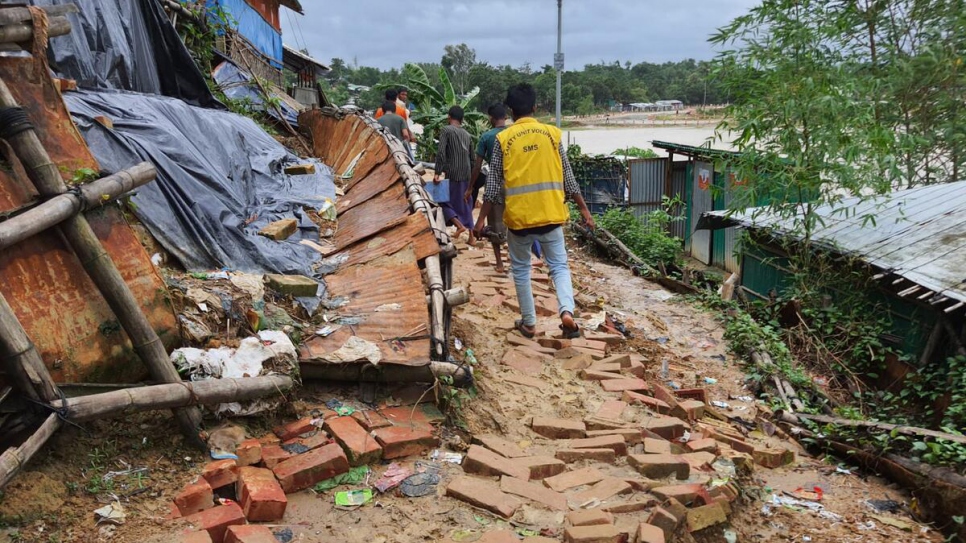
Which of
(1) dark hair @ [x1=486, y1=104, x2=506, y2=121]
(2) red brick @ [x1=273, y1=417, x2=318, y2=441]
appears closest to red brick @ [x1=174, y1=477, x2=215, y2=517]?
(2) red brick @ [x1=273, y1=417, x2=318, y2=441]

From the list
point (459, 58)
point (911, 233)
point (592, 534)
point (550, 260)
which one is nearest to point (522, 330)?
point (550, 260)

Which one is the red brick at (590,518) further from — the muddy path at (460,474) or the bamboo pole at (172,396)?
the bamboo pole at (172,396)

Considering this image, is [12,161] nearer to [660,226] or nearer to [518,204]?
[518,204]

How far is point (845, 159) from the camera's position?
6.55m

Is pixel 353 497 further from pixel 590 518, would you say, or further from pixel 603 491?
pixel 603 491

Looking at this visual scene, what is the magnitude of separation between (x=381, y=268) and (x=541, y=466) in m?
A: 1.97

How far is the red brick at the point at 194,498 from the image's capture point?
2598mm

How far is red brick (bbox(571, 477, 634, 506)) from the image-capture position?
9.78 ft

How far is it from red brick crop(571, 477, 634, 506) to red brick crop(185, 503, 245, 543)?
1.38 meters

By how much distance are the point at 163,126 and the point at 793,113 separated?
575 centimetres

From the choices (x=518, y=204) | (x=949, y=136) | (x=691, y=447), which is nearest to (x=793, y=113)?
(x=949, y=136)

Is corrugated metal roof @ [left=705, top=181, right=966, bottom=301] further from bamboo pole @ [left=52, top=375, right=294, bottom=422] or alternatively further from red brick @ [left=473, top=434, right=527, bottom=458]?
bamboo pole @ [left=52, top=375, right=294, bottom=422]

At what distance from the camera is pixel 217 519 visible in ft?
8.25

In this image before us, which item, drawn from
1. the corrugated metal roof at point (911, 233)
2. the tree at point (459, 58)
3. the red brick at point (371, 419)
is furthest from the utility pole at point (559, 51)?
the tree at point (459, 58)
